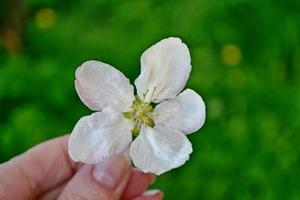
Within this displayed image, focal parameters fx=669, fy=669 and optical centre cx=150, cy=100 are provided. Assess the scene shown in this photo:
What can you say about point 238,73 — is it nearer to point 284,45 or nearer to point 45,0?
point 284,45

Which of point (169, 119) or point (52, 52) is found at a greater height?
point (169, 119)

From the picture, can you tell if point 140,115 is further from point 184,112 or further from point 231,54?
point 231,54

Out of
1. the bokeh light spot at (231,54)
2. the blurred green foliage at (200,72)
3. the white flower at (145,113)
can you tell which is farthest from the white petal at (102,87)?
the bokeh light spot at (231,54)

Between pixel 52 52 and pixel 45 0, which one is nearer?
pixel 52 52

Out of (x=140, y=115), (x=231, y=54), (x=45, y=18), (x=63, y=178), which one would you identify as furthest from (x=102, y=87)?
(x=45, y=18)

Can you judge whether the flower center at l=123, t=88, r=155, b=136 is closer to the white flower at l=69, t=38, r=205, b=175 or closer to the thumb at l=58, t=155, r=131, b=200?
the white flower at l=69, t=38, r=205, b=175

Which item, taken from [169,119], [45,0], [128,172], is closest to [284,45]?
[45,0]

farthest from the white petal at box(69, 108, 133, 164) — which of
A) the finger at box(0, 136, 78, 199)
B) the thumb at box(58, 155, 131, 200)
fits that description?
the finger at box(0, 136, 78, 199)

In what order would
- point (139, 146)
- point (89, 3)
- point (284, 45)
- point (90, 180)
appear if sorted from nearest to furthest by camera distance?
point (139, 146) → point (90, 180) → point (284, 45) → point (89, 3)
